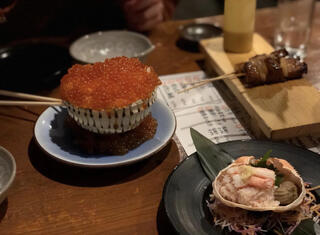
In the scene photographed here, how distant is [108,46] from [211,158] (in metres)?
1.20

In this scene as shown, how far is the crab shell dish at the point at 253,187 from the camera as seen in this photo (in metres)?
1.08

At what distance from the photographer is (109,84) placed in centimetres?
136

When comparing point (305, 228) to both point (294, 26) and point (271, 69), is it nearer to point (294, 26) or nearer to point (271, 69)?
point (271, 69)

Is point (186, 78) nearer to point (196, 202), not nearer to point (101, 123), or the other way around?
point (101, 123)

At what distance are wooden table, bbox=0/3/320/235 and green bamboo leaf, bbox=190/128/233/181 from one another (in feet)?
0.52

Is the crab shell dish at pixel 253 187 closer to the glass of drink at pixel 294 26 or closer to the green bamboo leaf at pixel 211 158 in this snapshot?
the green bamboo leaf at pixel 211 158

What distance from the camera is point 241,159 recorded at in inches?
48.3

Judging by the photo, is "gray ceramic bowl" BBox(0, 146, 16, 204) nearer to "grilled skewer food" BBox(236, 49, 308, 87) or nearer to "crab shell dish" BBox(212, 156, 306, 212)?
"crab shell dish" BBox(212, 156, 306, 212)

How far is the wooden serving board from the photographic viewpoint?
1.50 m

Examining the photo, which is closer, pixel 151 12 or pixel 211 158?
pixel 211 158

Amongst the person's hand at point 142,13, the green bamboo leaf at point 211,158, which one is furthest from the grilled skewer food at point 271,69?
the person's hand at point 142,13

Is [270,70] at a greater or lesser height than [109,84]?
lesser

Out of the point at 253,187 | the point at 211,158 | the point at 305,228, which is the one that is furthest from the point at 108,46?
the point at 305,228

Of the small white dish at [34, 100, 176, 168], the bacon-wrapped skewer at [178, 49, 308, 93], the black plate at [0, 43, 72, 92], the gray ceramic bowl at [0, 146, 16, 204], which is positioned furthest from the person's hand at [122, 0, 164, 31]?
the gray ceramic bowl at [0, 146, 16, 204]
